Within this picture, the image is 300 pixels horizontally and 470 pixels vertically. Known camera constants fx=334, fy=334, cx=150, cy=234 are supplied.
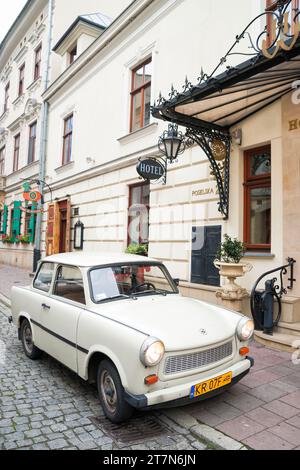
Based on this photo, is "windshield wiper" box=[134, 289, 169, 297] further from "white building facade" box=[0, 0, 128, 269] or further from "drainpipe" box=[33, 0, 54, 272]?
"white building facade" box=[0, 0, 128, 269]

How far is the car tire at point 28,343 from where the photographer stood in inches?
188

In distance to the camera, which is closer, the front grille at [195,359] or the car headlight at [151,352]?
the car headlight at [151,352]

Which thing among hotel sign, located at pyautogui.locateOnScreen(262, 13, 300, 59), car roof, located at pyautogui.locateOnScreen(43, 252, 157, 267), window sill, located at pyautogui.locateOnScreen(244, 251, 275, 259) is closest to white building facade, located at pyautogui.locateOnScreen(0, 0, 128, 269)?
hotel sign, located at pyautogui.locateOnScreen(262, 13, 300, 59)

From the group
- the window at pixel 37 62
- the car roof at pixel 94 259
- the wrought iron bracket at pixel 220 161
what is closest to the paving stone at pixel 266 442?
the car roof at pixel 94 259

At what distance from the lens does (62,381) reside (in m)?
4.09

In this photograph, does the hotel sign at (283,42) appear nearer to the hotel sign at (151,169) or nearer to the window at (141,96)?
the hotel sign at (151,169)

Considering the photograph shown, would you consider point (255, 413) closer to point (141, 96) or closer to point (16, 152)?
point (141, 96)

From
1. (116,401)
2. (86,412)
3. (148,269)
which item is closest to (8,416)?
(86,412)

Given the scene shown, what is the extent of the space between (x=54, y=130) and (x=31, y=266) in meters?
6.62

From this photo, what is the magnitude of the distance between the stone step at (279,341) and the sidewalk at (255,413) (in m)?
0.68

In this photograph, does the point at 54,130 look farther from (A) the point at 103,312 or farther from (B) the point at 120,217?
(A) the point at 103,312

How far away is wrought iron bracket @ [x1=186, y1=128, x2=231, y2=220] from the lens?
6797 mm

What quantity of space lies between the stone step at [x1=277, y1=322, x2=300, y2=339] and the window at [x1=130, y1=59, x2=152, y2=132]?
6.82 meters

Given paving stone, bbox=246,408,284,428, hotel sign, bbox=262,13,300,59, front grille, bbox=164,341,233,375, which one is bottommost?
paving stone, bbox=246,408,284,428
